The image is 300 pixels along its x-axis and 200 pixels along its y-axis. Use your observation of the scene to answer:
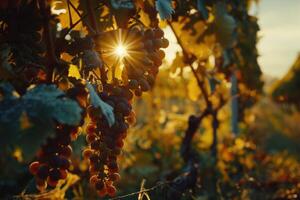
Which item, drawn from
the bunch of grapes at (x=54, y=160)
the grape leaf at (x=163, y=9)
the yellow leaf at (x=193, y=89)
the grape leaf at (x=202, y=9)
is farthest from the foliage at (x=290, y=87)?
the bunch of grapes at (x=54, y=160)

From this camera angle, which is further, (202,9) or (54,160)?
(202,9)

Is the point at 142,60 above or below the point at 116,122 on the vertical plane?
above

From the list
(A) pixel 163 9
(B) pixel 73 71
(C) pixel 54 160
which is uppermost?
(A) pixel 163 9

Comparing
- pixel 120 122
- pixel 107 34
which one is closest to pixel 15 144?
pixel 120 122

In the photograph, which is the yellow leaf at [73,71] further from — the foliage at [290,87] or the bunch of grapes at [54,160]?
the foliage at [290,87]

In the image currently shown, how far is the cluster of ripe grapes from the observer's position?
4.80ft

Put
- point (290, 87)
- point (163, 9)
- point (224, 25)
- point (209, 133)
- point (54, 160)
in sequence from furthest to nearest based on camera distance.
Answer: point (290, 87)
point (209, 133)
point (224, 25)
point (163, 9)
point (54, 160)

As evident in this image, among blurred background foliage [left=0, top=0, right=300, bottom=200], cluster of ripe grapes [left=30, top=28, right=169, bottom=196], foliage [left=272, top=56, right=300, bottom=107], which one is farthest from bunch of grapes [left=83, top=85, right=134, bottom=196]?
foliage [left=272, top=56, right=300, bottom=107]

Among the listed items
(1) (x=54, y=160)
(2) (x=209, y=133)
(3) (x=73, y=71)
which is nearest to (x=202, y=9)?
(3) (x=73, y=71)

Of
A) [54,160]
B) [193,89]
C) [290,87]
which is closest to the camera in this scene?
[54,160]

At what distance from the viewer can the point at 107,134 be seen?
160 cm

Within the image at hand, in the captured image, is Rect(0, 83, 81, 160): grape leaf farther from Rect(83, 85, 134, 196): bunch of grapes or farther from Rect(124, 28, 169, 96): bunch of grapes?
Rect(124, 28, 169, 96): bunch of grapes

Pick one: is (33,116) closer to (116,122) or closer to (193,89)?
(116,122)

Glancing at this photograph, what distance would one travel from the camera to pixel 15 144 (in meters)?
1.14
